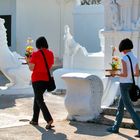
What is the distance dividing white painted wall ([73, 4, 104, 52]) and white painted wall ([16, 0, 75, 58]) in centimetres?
158

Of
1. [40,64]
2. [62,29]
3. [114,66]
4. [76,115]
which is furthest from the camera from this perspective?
[62,29]

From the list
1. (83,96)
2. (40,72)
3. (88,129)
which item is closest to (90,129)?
(88,129)

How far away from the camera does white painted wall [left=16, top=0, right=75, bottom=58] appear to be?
20.4m

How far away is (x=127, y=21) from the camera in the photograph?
9969 mm

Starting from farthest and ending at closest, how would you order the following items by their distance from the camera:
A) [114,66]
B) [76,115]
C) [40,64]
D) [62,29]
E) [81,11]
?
[62,29] < [81,11] < [114,66] < [76,115] < [40,64]

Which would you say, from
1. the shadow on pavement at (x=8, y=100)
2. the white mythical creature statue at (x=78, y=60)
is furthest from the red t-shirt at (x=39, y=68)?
the white mythical creature statue at (x=78, y=60)

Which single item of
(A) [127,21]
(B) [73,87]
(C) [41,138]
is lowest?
(C) [41,138]

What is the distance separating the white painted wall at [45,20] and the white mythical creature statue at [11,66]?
7.48 metres

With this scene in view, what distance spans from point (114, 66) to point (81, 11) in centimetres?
889

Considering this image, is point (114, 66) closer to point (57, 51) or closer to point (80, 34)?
point (80, 34)

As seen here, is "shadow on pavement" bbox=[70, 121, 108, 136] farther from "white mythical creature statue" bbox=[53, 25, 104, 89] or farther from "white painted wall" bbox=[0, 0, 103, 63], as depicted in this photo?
"white painted wall" bbox=[0, 0, 103, 63]

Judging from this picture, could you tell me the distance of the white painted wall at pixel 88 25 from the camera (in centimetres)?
1814

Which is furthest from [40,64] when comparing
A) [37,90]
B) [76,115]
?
[76,115]

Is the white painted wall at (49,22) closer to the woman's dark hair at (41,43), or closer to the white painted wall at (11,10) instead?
the white painted wall at (11,10)
